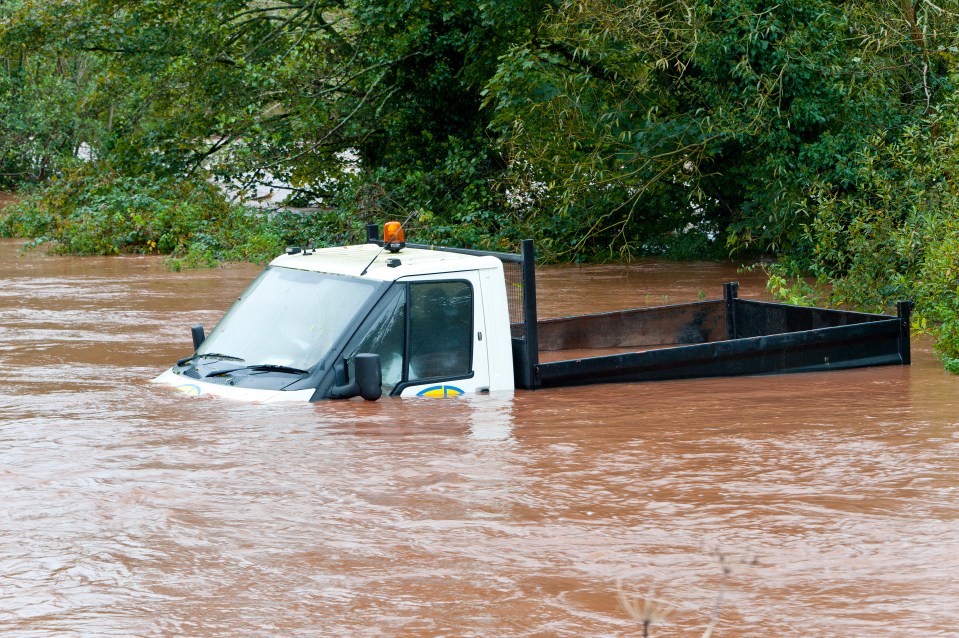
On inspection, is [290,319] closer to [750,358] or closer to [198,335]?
[198,335]

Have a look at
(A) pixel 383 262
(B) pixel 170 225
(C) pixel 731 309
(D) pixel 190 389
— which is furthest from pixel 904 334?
(B) pixel 170 225

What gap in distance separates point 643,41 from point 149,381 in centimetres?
1021

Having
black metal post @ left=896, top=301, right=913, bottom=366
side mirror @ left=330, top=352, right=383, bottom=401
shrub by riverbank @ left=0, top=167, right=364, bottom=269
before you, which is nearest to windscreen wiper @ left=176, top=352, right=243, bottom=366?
side mirror @ left=330, top=352, right=383, bottom=401

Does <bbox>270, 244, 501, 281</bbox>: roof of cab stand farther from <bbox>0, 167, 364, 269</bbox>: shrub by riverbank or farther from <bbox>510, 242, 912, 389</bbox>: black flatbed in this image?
<bbox>0, 167, 364, 269</bbox>: shrub by riverbank

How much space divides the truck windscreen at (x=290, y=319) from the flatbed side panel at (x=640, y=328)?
3.35 meters

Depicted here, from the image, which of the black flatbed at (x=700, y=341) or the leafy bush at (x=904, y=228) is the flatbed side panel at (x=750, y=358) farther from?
the leafy bush at (x=904, y=228)

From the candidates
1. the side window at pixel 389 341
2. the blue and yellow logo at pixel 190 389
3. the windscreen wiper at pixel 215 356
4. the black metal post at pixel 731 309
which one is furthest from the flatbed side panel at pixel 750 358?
the blue and yellow logo at pixel 190 389

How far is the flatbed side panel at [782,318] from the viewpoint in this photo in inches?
406

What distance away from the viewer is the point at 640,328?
1112 cm

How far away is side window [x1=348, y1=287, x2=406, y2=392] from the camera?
7.42 m

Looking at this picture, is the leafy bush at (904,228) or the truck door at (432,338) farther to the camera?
Answer: the leafy bush at (904,228)

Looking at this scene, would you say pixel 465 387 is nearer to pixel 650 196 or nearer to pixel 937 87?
pixel 937 87

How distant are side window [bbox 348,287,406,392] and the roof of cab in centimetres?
21

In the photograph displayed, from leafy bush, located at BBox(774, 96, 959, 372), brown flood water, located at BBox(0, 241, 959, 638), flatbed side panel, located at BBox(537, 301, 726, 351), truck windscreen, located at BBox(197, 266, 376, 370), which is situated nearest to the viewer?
brown flood water, located at BBox(0, 241, 959, 638)
